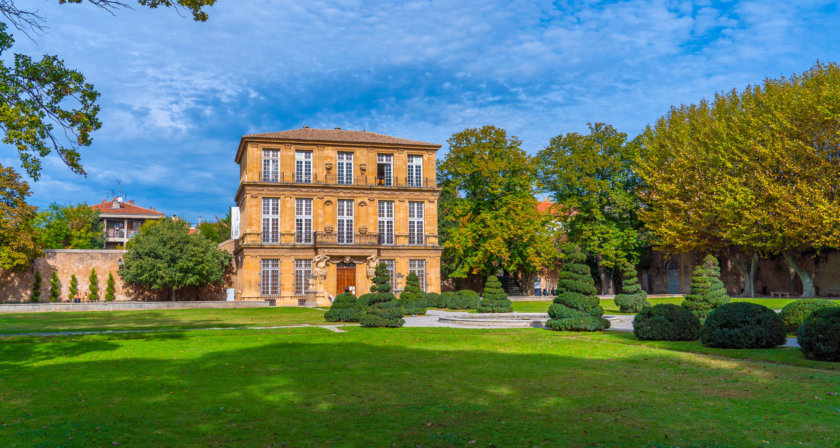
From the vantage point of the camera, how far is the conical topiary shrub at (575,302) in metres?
19.3

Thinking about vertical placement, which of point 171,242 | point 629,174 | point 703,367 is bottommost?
point 703,367

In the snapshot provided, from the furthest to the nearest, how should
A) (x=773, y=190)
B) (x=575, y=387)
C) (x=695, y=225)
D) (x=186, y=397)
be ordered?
1. (x=695, y=225)
2. (x=773, y=190)
3. (x=575, y=387)
4. (x=186, y=397)

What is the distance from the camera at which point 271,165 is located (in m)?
41.3

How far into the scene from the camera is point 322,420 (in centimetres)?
685

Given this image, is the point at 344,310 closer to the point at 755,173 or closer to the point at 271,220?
the point at 271,220

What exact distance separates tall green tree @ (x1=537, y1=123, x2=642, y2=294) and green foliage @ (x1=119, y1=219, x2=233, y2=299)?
25.6m

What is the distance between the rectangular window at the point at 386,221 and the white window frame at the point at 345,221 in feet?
6.89

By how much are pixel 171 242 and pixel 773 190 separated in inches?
1493

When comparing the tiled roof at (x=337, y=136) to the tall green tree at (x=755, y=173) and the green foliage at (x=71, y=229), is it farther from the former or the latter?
the green foliage at (x=71, y=229)

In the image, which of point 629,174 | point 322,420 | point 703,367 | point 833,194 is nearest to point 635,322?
point 703,367

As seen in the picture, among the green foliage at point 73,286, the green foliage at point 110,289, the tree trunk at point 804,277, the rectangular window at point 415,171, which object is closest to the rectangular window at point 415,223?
the rectangular window at point 415,171

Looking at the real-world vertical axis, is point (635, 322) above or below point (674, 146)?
below

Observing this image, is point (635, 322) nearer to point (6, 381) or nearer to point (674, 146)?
point (6, 381)

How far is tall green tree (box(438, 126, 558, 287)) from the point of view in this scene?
136 ft
